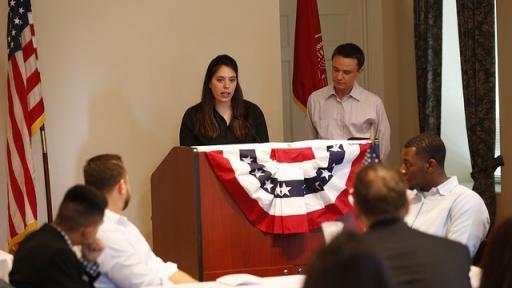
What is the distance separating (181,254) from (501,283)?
8.73 ft

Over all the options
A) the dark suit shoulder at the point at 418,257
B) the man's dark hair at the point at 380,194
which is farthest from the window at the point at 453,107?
the dark suit shoulder at the point at 418,257

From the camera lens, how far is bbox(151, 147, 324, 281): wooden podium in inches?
172

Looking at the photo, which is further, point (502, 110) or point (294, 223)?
point (502, 110)

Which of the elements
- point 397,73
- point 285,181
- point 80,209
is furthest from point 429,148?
point 397,73

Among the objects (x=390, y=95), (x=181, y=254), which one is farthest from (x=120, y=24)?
(x=390, y=95)

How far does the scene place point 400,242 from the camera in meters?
2.44

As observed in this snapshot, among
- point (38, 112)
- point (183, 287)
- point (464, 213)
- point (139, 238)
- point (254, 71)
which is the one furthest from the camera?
point (254, 71)

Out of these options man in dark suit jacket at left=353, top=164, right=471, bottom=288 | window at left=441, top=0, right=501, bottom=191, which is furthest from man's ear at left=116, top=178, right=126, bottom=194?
window at left=441, top=0, right=501, bottom=191

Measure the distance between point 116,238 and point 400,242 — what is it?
133 cm

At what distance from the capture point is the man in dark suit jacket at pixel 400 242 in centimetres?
239

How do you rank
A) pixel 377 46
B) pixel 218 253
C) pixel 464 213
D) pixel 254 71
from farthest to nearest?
pixel 377 46
pixel 254 71
pixel 218 253
pixel 464 213

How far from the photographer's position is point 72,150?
20.6 feet

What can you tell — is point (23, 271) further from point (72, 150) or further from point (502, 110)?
point (502, 110)

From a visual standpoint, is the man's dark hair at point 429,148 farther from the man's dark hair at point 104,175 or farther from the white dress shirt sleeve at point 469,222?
the man's dark hair at point 104,175
